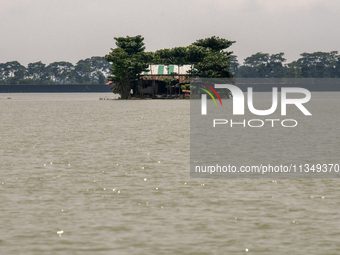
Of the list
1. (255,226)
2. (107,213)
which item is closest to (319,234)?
(255,226)

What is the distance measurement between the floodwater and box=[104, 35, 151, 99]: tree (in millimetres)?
58666

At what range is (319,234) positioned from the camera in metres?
6.42

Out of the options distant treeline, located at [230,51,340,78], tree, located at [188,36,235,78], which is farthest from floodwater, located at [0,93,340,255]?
distant treeline, located at [230,51,340,78]

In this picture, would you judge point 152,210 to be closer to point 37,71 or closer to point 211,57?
point 211,57

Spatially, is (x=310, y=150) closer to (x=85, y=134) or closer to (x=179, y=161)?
(x=179, y=161)

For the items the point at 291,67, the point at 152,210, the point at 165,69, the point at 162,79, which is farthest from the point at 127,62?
the point at 291,67

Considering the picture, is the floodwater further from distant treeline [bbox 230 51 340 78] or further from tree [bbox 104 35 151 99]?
distant treeline [bbox 230 51 340 78]

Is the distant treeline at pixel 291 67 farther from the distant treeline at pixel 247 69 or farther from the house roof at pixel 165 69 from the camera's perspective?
the house roof at pixel 165 69

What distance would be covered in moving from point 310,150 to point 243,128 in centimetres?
879

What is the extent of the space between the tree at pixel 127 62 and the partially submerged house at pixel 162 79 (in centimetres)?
189

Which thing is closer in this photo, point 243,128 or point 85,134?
point 85,134

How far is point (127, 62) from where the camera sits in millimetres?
70625

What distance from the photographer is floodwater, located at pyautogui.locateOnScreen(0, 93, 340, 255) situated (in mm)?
6008

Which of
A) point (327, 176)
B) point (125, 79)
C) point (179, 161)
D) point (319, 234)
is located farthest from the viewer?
point (125, 79)
